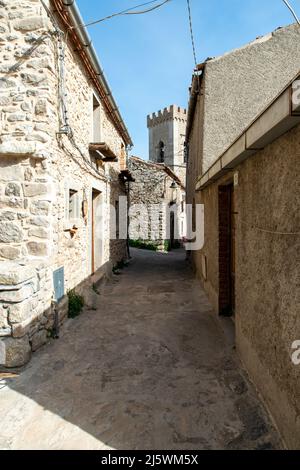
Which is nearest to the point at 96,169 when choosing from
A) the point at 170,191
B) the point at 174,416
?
the point at 174,416

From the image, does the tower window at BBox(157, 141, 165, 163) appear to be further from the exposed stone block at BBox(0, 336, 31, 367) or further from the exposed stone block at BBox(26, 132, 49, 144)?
the exposed stone block at BBox(0, 336, 31, 367)

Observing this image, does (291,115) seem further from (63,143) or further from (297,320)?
(63,143)

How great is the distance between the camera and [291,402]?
2.19m

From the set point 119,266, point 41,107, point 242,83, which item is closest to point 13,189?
point 41,107

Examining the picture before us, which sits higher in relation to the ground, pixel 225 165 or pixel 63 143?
pixel 63 143

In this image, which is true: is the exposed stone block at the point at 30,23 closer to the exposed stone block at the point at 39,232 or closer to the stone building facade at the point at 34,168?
the stone building facade at the point at 34,168

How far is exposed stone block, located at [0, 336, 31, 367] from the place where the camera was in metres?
3.65

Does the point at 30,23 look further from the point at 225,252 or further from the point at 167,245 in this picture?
the point at 167,245

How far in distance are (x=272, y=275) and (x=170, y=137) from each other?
111 feet

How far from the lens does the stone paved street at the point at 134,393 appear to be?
8.13ft

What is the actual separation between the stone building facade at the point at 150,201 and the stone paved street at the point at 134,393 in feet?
41.0

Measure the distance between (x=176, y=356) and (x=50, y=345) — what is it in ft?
5.86

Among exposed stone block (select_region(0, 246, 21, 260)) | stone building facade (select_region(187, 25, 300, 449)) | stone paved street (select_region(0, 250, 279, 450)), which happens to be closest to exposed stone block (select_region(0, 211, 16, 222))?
exposed stone block (select_region(0, 246, 21, 260))

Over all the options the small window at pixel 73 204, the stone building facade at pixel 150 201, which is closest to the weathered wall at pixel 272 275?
the small window at pixel 73 204
